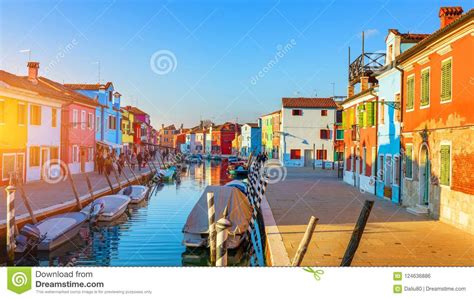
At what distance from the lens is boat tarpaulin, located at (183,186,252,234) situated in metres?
12.8

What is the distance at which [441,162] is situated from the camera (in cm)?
1368

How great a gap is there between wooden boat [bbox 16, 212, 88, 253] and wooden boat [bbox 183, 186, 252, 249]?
11.0 feet

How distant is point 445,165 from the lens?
44.1 feet

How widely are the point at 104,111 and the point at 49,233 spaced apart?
86.7 feet

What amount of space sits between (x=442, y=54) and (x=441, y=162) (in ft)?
10.0

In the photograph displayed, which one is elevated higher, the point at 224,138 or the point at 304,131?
the point at 224,138

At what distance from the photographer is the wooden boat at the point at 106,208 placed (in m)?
16.3

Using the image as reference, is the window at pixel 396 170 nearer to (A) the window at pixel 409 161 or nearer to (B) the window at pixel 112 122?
(A) the window at pixel 409 161

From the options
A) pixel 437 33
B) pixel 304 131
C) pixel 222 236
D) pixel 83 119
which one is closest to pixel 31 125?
pixel 83 119

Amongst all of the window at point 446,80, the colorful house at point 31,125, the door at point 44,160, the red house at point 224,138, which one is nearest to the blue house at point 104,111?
the colorful house at point 31,125

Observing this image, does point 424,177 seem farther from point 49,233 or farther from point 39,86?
point 39,86

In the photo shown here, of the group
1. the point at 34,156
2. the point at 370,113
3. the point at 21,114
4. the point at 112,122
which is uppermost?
the point at 112,122

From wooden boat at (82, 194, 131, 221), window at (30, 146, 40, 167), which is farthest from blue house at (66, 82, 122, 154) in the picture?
wooden boat at (82, 194, 131, 221)
